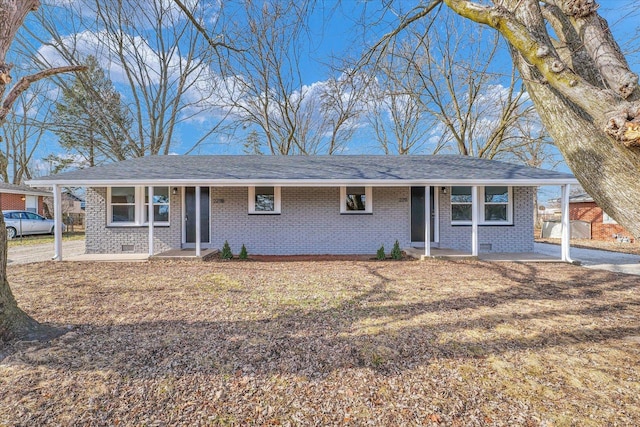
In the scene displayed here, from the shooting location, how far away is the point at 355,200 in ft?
32.3

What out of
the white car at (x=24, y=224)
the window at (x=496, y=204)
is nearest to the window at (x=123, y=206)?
the white car at (x=24, y=224)

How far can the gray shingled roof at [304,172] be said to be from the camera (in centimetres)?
823

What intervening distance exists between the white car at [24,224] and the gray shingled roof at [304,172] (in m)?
9.96

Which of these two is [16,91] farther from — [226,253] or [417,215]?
[417,215]

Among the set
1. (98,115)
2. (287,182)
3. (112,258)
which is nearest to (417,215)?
(287,182)

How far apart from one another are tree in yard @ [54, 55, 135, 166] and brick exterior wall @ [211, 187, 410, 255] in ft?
44.0

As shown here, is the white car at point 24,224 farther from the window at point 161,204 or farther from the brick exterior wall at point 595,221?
the brick exterior wall at point 595,221

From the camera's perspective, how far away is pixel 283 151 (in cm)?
2186

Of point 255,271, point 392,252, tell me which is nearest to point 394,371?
point 255,271

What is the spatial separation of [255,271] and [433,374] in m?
5.21

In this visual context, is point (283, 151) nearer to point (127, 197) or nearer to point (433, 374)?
point (127, 197)

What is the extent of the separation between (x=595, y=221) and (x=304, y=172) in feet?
53.7

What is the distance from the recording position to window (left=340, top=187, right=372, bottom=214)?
974 cm

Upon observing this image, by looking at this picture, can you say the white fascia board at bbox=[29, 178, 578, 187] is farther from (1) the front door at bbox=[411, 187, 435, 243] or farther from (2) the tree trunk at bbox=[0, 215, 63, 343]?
(2) the tree trunk at bbox=[0, 215, 63, 343]
